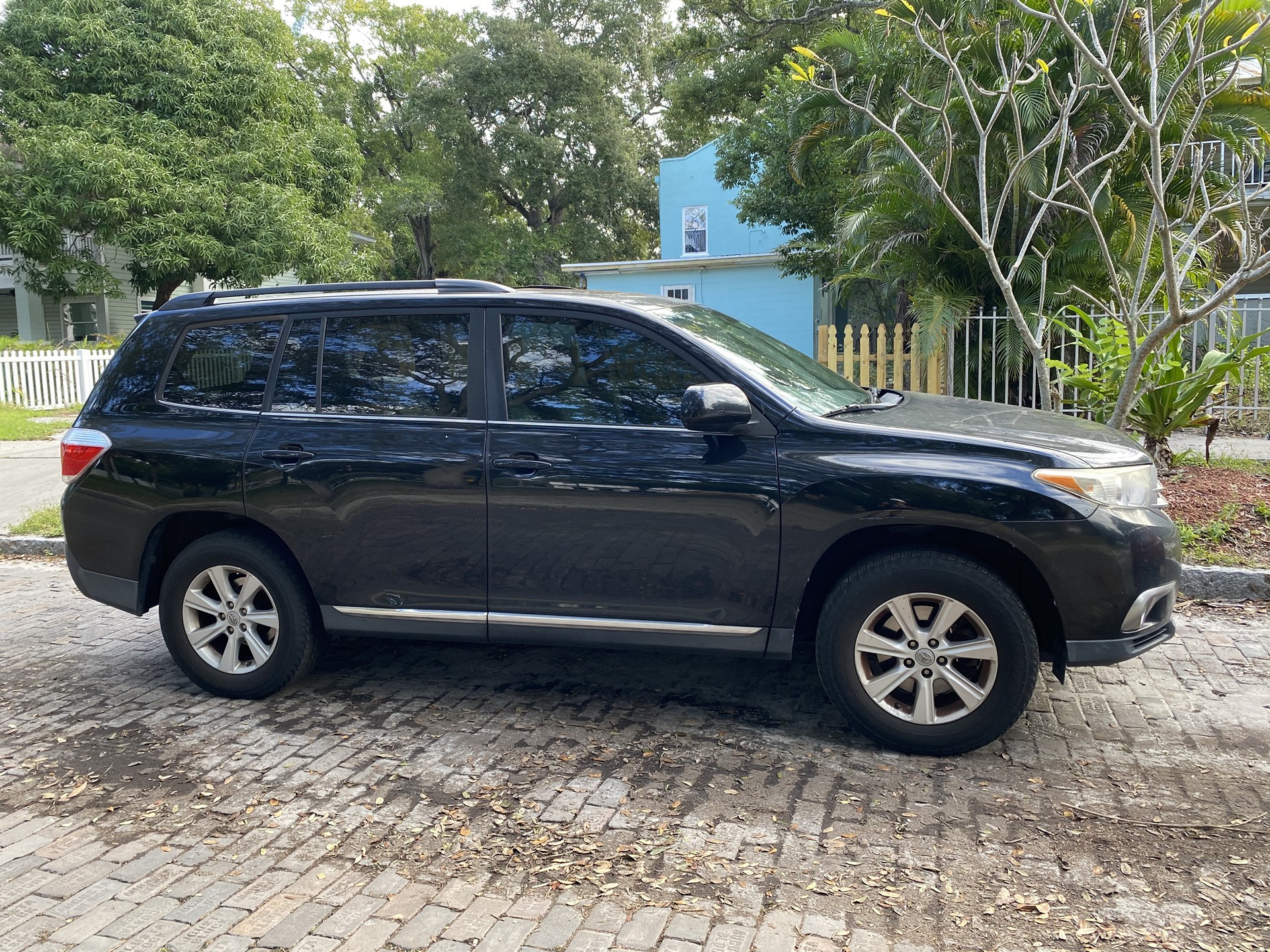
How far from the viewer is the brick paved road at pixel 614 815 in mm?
2885

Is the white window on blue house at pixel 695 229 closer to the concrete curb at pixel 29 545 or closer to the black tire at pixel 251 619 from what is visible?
the concrete curb at pixel 29 545

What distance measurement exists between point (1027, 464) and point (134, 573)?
13.4 ft

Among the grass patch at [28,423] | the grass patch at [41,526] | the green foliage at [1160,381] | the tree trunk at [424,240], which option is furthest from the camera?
the tree trunk at [424,240]

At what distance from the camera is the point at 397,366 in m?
4.55

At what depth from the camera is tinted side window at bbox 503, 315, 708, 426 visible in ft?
13.8

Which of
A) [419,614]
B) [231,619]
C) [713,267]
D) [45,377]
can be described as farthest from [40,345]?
[419,614]

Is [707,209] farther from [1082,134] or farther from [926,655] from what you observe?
[926,655]

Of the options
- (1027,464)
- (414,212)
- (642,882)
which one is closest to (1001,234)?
(1027,464)

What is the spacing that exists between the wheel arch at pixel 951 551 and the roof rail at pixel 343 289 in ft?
6.02

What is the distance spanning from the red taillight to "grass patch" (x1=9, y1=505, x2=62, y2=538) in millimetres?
3748

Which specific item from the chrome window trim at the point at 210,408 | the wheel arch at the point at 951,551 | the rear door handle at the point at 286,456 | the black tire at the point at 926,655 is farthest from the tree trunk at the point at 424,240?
the black tire at the point at 926,655

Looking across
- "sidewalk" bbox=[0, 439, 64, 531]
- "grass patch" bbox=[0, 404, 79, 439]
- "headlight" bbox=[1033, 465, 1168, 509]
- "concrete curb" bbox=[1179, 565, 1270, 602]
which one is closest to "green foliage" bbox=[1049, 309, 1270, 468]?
"concrete curb" bbox=[1179, 565, 1270, 602]

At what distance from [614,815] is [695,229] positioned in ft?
89.8

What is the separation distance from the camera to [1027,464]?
12.5 feet
